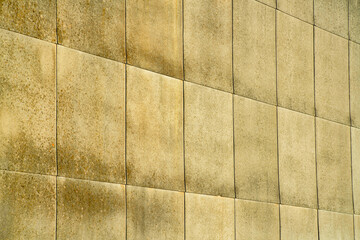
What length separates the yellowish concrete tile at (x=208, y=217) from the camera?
12.1m

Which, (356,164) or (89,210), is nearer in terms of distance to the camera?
(89,210)

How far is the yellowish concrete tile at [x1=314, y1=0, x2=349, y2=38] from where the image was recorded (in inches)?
645

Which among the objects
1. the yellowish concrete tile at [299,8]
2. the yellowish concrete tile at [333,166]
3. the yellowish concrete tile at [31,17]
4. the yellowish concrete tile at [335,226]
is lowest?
the yellowish concrete tile at [335,226]

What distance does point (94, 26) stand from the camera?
1072cm

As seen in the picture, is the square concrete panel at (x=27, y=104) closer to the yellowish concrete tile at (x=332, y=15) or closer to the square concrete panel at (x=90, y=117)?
the square concrete panel at (x=90, y=117)

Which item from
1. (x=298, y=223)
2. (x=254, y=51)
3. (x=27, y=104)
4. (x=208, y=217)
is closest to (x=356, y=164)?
(x=298, y=223)

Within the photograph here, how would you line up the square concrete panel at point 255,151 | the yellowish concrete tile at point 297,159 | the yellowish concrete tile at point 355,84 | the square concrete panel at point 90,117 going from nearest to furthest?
the square concrete panel at point 90,117, the square concrete panel at point 255,151, the yellowish concrete tile at point 297,159, the yellowish concrete tile at point 355,84

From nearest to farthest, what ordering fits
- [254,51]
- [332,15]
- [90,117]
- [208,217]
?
[90,117] → [208,217] → [254,51] → [332,15]

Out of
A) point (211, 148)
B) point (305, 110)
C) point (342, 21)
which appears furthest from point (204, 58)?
point (342, 21)

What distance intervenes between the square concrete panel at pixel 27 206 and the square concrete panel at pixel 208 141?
126 inches

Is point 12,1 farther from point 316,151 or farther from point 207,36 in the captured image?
point 316,151

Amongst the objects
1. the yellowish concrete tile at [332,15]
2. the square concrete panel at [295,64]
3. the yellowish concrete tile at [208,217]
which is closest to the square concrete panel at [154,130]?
the yellowish concrete tile at [208,217]

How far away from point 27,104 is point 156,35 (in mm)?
3149

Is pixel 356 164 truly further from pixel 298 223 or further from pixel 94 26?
pixel 94 26
